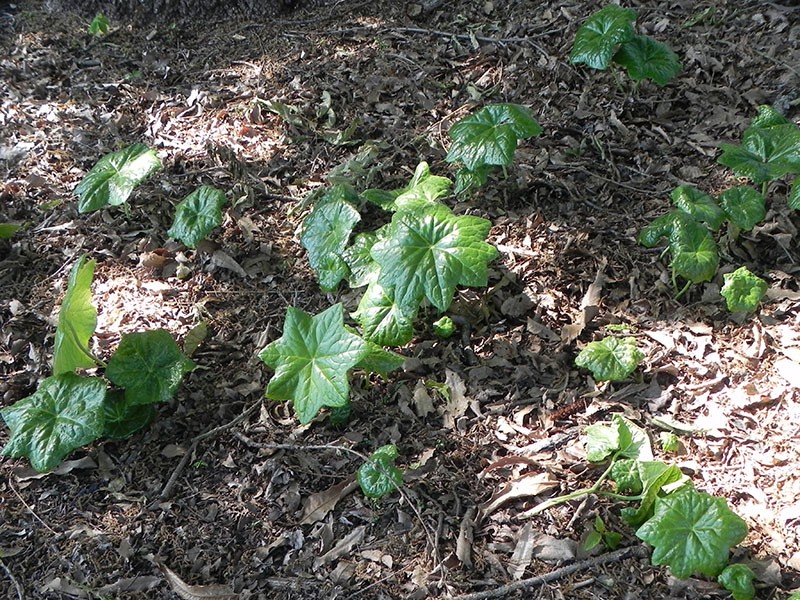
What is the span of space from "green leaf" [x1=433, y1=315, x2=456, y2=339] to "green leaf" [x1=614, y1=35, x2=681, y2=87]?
4.84 ft

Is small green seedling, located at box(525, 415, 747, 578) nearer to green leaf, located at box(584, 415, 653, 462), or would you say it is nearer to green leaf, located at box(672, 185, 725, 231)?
green leaf, located at box(584, 415, 653, 462)

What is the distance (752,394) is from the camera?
2326 millimetres

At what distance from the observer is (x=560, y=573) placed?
200 cm

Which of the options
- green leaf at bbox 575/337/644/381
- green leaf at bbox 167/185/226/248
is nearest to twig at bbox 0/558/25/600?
green leaf at bbox 167/185/226/248

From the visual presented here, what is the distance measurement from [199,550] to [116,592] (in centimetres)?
26

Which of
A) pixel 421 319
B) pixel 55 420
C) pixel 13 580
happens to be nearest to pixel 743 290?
pixel 421 319

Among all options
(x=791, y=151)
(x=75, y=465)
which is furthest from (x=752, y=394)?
(x=75, y=465)

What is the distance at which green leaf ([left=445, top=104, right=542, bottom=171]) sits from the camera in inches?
105

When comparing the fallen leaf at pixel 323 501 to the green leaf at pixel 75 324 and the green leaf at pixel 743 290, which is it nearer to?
the green leaf at pixel 75 324

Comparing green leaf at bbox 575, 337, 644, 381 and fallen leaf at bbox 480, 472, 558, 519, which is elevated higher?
green leaf at bbox 575, 337, 644, 381

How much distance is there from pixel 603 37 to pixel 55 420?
2.70 meters

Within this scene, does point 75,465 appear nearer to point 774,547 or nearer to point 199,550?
point 199,550

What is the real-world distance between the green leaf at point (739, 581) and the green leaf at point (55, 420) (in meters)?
1.92

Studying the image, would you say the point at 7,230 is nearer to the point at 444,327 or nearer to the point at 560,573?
the point at 444,327
